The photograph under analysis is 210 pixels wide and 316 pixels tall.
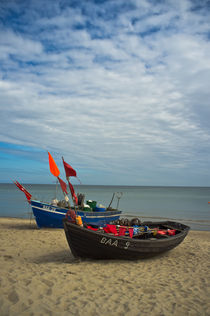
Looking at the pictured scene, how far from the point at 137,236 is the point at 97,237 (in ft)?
9.32

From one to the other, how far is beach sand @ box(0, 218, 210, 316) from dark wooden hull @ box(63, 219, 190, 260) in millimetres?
275

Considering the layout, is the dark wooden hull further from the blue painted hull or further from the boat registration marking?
the blue painted hull

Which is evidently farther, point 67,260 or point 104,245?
point 67,260

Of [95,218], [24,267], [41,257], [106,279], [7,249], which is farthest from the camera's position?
[95,218]

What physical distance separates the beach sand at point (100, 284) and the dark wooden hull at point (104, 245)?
27 centimetres

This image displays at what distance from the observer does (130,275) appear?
280 inches

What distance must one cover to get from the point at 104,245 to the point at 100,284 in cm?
157

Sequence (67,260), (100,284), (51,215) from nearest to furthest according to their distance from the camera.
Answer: (100,284) → (67,260) → (51,215)

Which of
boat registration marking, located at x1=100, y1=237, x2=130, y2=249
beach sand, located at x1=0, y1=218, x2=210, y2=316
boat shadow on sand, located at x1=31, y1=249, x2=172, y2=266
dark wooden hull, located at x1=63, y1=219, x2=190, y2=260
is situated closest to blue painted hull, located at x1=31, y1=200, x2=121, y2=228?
beach sand, located at x1=0, y1=218, x2=210, y2=316

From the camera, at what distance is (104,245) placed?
25.6ft

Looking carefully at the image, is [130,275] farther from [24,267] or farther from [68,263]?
[24,267]

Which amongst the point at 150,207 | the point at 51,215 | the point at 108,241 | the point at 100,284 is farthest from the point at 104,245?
the point at 150,207

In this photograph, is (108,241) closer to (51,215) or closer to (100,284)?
(100,284)

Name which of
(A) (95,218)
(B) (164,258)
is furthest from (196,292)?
(A) (95,218)
